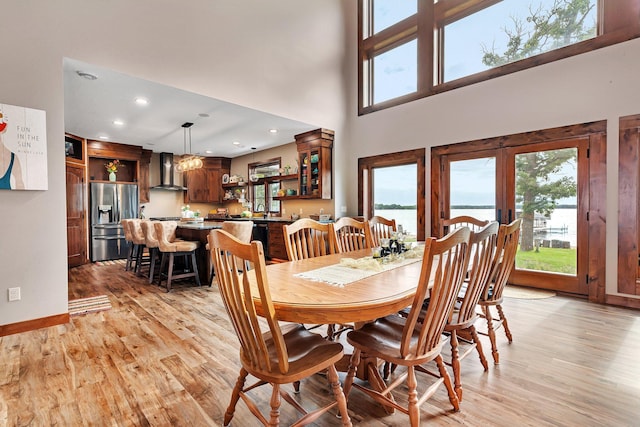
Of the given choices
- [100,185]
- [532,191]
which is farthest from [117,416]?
[100,185]

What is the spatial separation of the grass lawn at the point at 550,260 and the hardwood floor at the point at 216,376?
74cm

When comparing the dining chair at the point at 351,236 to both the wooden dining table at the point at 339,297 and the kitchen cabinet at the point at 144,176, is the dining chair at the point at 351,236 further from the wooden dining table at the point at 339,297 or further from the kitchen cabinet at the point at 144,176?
the kitchen cabinet at the point at 144,176

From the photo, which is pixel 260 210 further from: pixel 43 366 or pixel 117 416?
pixel 117 416

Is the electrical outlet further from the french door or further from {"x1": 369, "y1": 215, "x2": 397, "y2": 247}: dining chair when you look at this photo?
the french door

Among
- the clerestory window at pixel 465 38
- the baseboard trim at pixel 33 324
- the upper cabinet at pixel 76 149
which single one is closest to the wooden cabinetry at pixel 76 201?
the upper cabinet at pixel 76 149

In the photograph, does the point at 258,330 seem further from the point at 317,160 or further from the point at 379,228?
the point at 317,160

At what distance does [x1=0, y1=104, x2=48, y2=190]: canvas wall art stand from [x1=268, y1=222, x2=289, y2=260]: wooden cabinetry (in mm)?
3508

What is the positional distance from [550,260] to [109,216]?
7.92 meters

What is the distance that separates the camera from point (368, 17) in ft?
19.2

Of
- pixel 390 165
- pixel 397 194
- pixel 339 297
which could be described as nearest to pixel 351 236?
pixel 339 297

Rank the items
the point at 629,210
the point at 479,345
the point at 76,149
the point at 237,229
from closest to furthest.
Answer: the point at 479,345 < the point at 629,210 < the point at 237,229 < the point at 76,149

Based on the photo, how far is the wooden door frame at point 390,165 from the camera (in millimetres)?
4988

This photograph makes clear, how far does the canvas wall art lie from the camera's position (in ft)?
8.47

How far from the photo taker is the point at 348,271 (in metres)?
1.81
